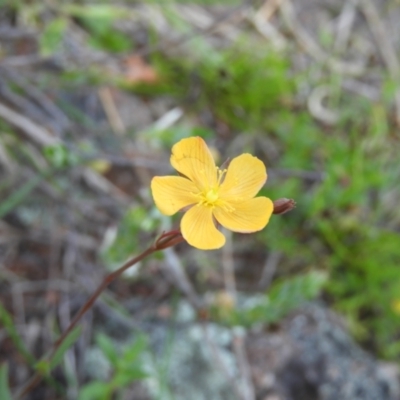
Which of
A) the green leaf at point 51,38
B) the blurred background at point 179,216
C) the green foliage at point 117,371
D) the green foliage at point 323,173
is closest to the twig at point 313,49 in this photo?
the blurred background at point 179,216

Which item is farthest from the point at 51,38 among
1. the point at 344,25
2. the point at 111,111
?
the point at 344,25

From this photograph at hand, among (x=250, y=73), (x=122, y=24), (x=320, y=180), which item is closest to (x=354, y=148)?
(x=320, y=180)

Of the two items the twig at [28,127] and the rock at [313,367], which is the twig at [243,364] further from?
the twig at [28,127]


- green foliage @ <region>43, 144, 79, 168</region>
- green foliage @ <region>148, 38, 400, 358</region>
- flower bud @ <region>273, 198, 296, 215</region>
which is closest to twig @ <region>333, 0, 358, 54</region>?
green foliage @ <region>148, 38, 400, 358</region>

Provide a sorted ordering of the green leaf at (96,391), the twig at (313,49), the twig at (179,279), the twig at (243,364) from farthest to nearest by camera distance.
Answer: the twig at (313,49)
the twig at (179,279)
the twig at (243,364)
the green leaf at (96,391)

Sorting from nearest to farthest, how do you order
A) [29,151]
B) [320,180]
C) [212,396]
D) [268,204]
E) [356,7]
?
1. [268,204]
2. [212,396]
3. [29,151]
4. [320,180]
5. [356,7]

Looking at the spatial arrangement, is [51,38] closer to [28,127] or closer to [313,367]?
[28,127]

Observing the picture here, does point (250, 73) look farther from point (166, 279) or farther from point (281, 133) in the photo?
point (166, 279)
